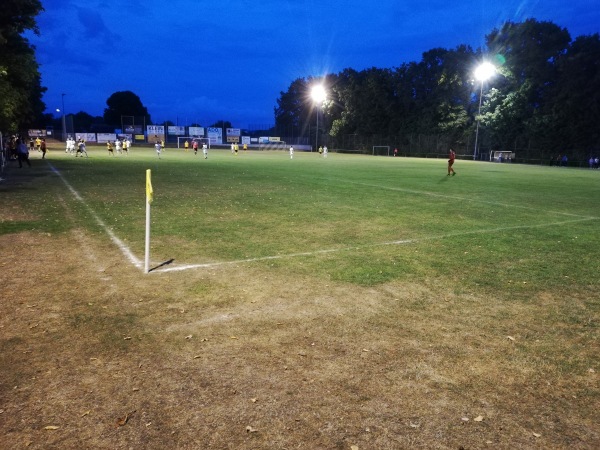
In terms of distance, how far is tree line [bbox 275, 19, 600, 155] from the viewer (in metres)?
58.4

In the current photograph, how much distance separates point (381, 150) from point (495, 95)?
75.1 feet

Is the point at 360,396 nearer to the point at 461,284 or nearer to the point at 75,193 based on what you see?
the point at 461,284

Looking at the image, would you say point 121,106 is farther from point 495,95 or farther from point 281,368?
point 281,368

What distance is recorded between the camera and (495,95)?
6762cm

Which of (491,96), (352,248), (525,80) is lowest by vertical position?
(352,248)

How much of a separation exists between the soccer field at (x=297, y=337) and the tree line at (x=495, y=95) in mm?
57372

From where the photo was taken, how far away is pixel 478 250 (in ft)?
30.8

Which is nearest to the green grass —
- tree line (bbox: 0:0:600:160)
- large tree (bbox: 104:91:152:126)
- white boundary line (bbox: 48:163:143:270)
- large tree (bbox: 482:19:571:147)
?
white boundary line (bbox: 48:163:143:270)

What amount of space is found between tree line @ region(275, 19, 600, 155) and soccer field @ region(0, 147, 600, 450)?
5737 centimetres

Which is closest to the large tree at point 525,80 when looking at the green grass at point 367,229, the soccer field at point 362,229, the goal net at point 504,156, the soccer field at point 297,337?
the goal net at point 504,156

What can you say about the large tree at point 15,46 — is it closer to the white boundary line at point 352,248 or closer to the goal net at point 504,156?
the white boundary line at point 352,248

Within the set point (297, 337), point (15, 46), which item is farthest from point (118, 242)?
point (15, 46)

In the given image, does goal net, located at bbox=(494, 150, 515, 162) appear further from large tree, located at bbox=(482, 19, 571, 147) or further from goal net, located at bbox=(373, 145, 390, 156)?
goal net, located at bbox=(373, 145, 390, 156)

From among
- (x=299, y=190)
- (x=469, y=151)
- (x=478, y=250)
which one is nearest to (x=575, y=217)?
(x=478, y=250)
